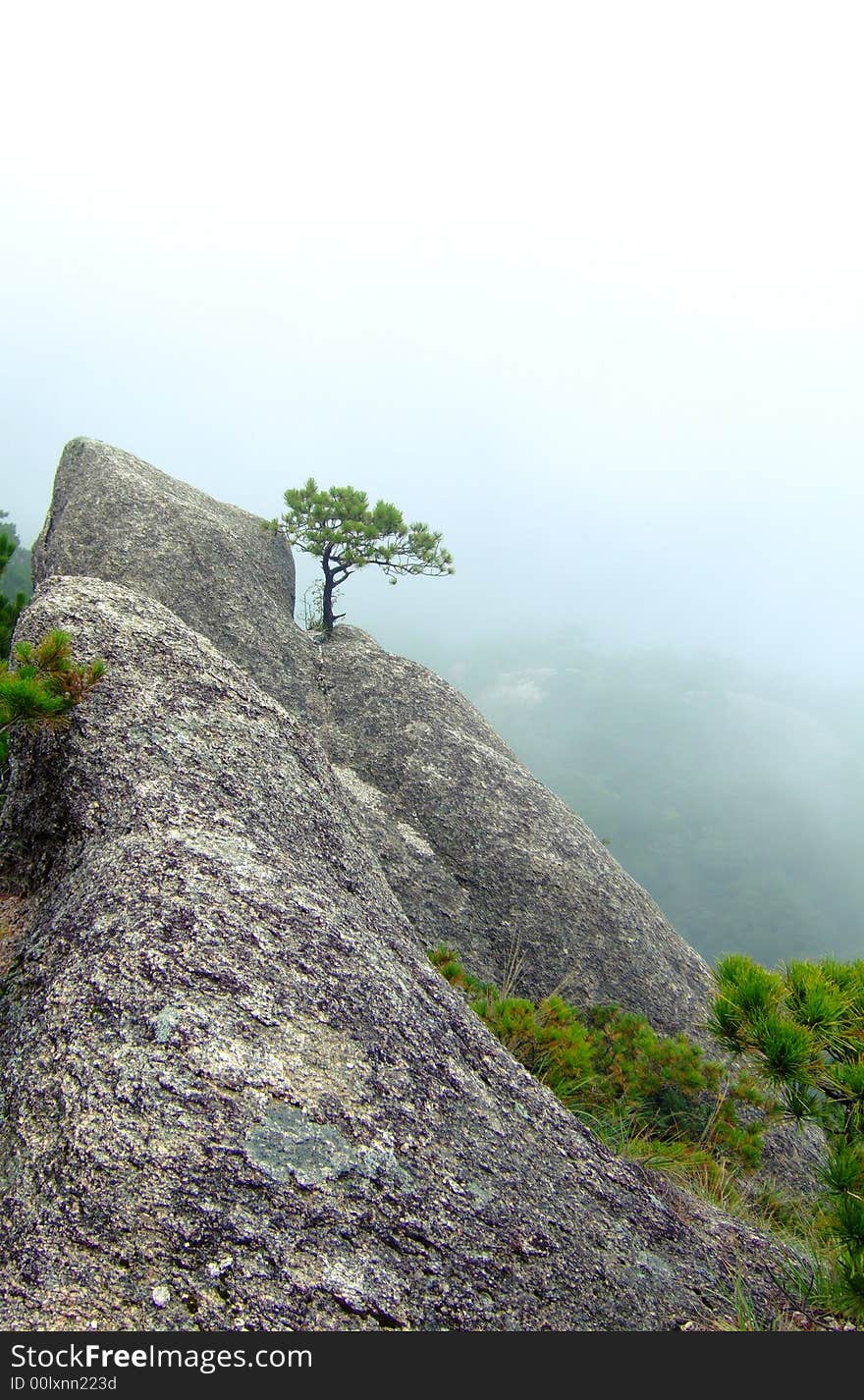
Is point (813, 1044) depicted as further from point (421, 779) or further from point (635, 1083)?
point (421, 779)

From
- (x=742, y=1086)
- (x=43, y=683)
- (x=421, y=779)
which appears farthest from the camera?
(x=421, y=779)

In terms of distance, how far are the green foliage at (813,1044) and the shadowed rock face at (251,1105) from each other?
5.97 ft

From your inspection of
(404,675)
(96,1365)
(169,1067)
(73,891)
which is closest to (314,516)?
(404,675)

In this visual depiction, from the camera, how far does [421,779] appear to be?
17750 millimetres

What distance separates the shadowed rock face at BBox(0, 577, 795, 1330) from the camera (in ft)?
14.3

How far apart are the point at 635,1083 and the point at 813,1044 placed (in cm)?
628

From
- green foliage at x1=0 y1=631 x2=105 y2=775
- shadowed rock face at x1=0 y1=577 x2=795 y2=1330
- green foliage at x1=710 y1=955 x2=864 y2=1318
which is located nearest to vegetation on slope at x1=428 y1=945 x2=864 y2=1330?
green foliage at x1=710 y1=955 x2=864 y2=1318

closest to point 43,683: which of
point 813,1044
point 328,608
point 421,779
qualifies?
point 813,1044

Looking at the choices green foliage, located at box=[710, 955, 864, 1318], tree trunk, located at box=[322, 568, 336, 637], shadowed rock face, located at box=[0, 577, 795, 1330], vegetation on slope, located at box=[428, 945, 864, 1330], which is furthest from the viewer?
tree trunk, located at box=[322, 568, 336, 637]

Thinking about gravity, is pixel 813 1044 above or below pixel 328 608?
below

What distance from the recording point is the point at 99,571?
16.9m

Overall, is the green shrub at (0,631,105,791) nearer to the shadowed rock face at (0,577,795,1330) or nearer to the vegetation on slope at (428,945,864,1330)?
the shadowed rock face at (0,577,795,1330)

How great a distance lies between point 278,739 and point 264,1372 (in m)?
6.77

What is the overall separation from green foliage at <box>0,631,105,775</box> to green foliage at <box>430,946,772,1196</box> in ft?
22.9
